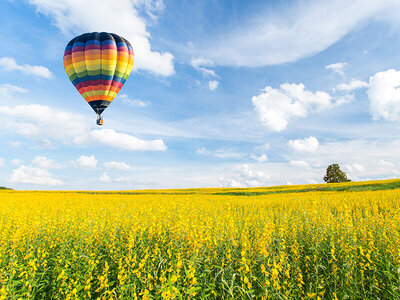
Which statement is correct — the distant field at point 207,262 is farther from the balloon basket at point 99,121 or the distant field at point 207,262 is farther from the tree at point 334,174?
the tree at point 334,174

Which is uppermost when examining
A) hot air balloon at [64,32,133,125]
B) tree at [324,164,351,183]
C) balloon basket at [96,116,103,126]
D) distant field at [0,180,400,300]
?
hot air balloon at [64,32,133,125]

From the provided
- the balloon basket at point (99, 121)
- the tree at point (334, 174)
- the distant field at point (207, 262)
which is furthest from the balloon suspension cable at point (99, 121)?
the tree at point (334, 174)

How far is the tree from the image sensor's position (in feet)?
174

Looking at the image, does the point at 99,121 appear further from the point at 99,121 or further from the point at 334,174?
the point at 334,174

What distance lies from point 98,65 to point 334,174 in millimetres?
54528

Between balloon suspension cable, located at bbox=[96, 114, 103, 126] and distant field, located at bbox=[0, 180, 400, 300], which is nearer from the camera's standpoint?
distant field, located at bbox=[0, 180, 400, 300]

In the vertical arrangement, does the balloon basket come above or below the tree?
above

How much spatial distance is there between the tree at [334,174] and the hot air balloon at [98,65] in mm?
51962

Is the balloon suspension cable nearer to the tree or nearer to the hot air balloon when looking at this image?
the hot air balloon

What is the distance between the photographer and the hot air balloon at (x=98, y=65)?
1747 cm

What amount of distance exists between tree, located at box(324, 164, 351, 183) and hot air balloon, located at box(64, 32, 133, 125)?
5196 centimetres

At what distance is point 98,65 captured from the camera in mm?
17406

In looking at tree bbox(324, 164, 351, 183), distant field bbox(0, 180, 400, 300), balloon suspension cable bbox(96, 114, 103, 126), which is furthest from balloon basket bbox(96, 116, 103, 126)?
tree bbox(324, 164, 351, 183)

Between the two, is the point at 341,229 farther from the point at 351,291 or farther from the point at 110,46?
the point at 110,46
